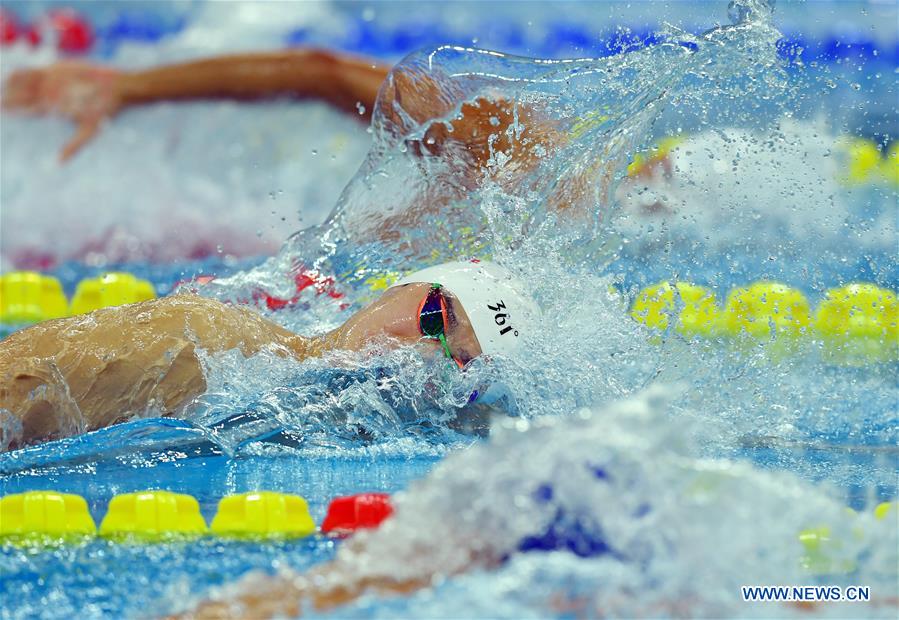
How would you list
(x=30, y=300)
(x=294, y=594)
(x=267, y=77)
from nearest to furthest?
(x=294, y=594)
(x=30, y=300)
(x=267, y=77)

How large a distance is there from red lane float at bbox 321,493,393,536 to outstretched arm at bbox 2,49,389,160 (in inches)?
173

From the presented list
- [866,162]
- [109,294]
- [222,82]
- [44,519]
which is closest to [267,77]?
[222,82]

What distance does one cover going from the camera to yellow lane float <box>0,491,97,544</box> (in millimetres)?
1967

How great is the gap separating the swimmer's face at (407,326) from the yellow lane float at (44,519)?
949 millimetres

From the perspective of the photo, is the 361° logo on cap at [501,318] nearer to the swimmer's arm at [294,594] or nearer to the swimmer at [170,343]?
the swimmer at [170,343]

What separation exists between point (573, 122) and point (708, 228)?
7.63 feet

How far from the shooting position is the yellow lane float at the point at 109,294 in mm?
4801

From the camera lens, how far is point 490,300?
2.82 meters

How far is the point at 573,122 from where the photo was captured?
3303 mm

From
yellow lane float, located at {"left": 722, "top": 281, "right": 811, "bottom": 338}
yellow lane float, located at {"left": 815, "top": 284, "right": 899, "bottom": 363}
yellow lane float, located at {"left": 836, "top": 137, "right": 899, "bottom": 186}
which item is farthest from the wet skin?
yellow lane float, located at {"left": 836, "top": 137, "right": 899, "bottom": 186}

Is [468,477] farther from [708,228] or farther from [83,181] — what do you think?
[83,181]

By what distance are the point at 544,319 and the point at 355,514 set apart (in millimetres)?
1071

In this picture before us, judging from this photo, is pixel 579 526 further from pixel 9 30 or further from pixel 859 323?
pixel 9 30

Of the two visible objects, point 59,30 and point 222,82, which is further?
point 222,82
